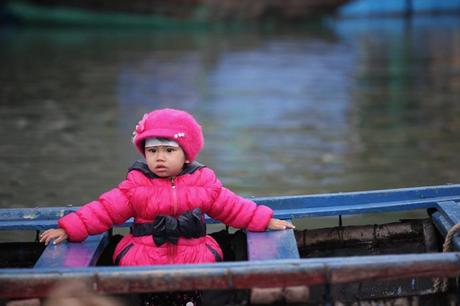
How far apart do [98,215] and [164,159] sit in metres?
0.37

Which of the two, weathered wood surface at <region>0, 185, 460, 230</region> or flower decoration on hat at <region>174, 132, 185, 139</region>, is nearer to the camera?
flower decoration on hat at <region>174, 132, 185, 139</region>

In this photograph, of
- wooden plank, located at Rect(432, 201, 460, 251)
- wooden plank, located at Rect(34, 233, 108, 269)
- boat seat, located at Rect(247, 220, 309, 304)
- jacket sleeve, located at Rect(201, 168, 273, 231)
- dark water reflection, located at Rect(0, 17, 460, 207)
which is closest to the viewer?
boat seat, located at Rect(247, 220, 309, 304)

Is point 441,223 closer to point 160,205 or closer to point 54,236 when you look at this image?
point 160,205

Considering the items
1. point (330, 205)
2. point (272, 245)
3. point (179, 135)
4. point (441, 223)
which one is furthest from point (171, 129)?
point (441, 223)

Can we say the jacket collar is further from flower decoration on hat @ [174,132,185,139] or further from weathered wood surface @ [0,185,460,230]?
weathered wood surface @ [0,185,460,230]

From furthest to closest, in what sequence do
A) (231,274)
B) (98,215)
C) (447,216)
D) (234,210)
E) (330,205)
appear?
(330,205), (447,216), (234,210), (98,215), (231,274)

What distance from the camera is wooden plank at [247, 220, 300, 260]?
336cm

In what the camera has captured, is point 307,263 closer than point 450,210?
Yes

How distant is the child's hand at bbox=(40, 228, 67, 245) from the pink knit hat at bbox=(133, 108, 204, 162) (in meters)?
0.50

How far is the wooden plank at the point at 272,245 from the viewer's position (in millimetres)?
3357

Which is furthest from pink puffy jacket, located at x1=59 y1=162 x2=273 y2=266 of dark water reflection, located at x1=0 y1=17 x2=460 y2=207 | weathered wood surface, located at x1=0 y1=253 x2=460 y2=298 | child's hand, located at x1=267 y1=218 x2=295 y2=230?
dark water reflection, located at x1=0 y1=17 x2=460 y2=207

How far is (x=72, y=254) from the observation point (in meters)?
3.44

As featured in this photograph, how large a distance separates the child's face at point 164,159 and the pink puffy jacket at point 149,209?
5cm

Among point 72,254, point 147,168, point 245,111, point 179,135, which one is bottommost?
point 72,254
